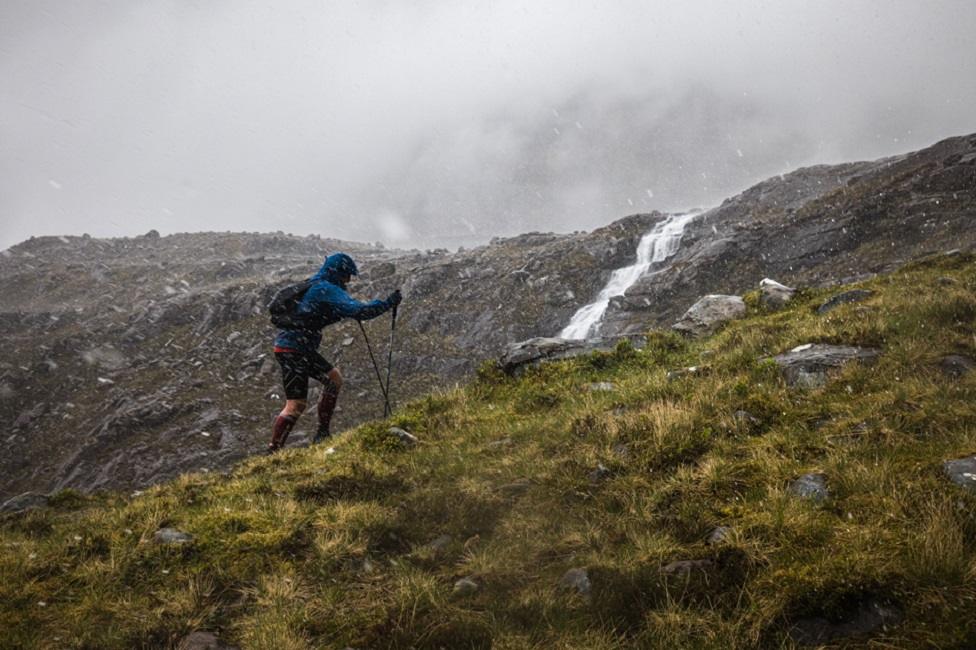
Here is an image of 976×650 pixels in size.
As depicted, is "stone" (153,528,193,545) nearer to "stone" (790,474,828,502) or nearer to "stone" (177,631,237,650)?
"stone" (177,631,237,650)

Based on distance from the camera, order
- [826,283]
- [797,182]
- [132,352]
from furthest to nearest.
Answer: [797,182]
[132,352]
[826,283]

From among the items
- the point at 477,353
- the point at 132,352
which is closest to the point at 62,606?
the point at 477,353

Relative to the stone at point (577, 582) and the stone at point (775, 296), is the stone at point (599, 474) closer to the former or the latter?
the stone at point (577, 582)

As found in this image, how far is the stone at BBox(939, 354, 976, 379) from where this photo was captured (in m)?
6.17

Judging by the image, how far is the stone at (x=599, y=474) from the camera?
17.8 ft

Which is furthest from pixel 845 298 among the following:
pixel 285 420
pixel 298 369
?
pixel 285 420

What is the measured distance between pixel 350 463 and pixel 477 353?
Answer: 30.0 metres

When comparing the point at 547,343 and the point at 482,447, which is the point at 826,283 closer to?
the point at 547,343

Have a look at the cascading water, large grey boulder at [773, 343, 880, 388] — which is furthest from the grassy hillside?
the cascading water

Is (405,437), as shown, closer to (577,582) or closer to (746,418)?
(577,582)

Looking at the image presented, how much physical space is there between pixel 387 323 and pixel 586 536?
124 ft

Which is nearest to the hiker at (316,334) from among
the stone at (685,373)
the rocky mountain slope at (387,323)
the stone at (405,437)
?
the stone at (405,437)

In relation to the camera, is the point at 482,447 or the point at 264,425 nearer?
the point at 482,447

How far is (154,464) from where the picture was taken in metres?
26.7
